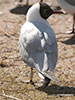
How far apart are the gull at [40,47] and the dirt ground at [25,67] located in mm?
→ 364

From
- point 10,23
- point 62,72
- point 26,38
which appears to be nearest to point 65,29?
Result: point 10,23

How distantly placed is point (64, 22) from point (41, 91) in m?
4.00

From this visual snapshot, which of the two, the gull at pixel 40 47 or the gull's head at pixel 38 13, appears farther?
the gull's head at pixel 38 13

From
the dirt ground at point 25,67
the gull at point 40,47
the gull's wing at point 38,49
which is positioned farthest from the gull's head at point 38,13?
the dirt ground at point 25,67

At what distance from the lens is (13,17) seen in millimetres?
9094

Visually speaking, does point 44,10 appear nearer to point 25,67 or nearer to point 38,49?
point 38,49

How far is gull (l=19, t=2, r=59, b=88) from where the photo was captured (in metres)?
4.75

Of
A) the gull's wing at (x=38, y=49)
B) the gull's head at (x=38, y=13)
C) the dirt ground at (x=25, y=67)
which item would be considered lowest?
the dirt ground at (x=25, y=67)

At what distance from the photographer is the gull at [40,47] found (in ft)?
15.6

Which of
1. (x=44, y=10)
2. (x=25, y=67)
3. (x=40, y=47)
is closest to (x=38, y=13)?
(x=44, y=10)

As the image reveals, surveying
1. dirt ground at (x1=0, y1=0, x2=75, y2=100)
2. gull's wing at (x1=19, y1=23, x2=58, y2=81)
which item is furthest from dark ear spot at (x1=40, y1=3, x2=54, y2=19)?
dirt ground at (x1=0, y1=0, x2=75, y2=100)

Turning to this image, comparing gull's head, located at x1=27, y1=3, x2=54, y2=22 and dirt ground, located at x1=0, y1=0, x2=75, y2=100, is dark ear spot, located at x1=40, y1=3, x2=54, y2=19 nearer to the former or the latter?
gull's head, located at x1=27, y1=3, x2=54, y2=22

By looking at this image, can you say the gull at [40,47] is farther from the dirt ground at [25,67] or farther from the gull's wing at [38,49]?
the dirt ground at [25,67]

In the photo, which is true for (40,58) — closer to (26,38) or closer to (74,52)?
(26,38)
